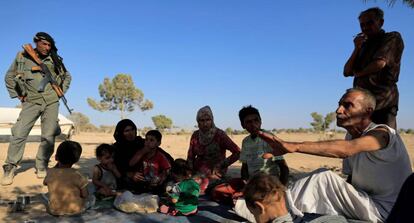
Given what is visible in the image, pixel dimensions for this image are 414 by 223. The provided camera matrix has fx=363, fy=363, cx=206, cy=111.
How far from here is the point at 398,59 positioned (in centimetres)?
397

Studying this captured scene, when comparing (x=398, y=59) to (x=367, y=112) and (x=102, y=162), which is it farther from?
(x=102, y=162)

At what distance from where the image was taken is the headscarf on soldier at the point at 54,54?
5918 millimetres

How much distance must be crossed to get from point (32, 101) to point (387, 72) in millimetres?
5229

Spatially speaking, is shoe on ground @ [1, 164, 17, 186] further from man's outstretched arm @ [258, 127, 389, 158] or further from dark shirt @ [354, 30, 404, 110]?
dark shirt @ [354, 30, 404, 110]

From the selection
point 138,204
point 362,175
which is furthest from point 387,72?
point 138,204

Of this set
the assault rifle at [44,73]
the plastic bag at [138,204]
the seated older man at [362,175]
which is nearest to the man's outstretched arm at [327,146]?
A: the seated older man at [362,175]

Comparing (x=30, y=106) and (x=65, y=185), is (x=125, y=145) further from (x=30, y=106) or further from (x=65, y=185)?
(x=30, y=106)

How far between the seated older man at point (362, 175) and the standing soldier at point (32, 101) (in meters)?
4.60

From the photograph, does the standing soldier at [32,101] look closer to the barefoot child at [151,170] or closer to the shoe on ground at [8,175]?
the shoe on ground at [8,175]

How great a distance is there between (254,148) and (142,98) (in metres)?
33.5

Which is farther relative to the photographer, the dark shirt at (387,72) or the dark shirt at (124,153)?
the dark shirt at (124,153)

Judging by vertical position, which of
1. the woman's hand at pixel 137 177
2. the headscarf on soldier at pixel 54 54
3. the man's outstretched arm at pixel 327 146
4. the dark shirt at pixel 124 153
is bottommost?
the woman's hand at pixel 137 177

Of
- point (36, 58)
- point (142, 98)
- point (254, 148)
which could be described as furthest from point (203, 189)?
point (142, 98)

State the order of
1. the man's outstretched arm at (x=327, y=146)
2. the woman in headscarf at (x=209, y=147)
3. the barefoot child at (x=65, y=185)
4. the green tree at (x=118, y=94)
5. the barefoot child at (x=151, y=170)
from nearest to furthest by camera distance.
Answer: the man's outstretched arm at (x=327, y=146) → the barefoot child at (x=65, y=185) → the barefoot child at (x=151, y=170) → the woman in headscarf at (x=209, y=147) → the green tree at (x=118, y=94)
